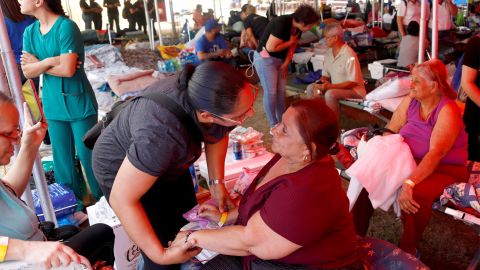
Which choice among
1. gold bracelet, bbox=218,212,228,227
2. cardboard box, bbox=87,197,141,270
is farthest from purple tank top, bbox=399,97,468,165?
cardboard box, bbox=87,197,141,270

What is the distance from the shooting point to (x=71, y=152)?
3.18 m

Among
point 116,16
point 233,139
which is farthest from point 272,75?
point 116,16

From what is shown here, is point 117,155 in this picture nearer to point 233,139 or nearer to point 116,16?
point 233,139

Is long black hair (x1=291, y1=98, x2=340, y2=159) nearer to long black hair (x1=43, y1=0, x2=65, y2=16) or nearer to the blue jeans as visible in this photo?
long black hair (x1=43, y1=0, x2=65, y2=16)

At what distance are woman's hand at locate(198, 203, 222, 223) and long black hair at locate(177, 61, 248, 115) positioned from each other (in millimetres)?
558

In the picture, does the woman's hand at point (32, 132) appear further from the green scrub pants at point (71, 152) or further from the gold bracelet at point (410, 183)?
the gold bracelet at point (410, 183)

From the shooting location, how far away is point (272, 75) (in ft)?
15.6

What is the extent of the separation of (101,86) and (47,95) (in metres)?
1.64

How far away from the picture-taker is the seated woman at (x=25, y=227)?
129 cm

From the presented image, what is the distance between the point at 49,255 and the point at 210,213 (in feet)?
2.38

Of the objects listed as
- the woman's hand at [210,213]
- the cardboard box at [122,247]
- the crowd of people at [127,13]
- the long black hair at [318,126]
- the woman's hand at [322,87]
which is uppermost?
the crowd of people at [127,13]

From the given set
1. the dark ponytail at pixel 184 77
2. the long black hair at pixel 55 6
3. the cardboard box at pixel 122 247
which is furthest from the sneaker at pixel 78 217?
the dark ponytail at pixel 184 77

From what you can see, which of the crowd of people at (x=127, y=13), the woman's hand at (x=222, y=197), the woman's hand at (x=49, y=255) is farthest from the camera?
the crowd of people at (x=127, y=13)

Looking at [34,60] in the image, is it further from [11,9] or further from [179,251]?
[179,251]
